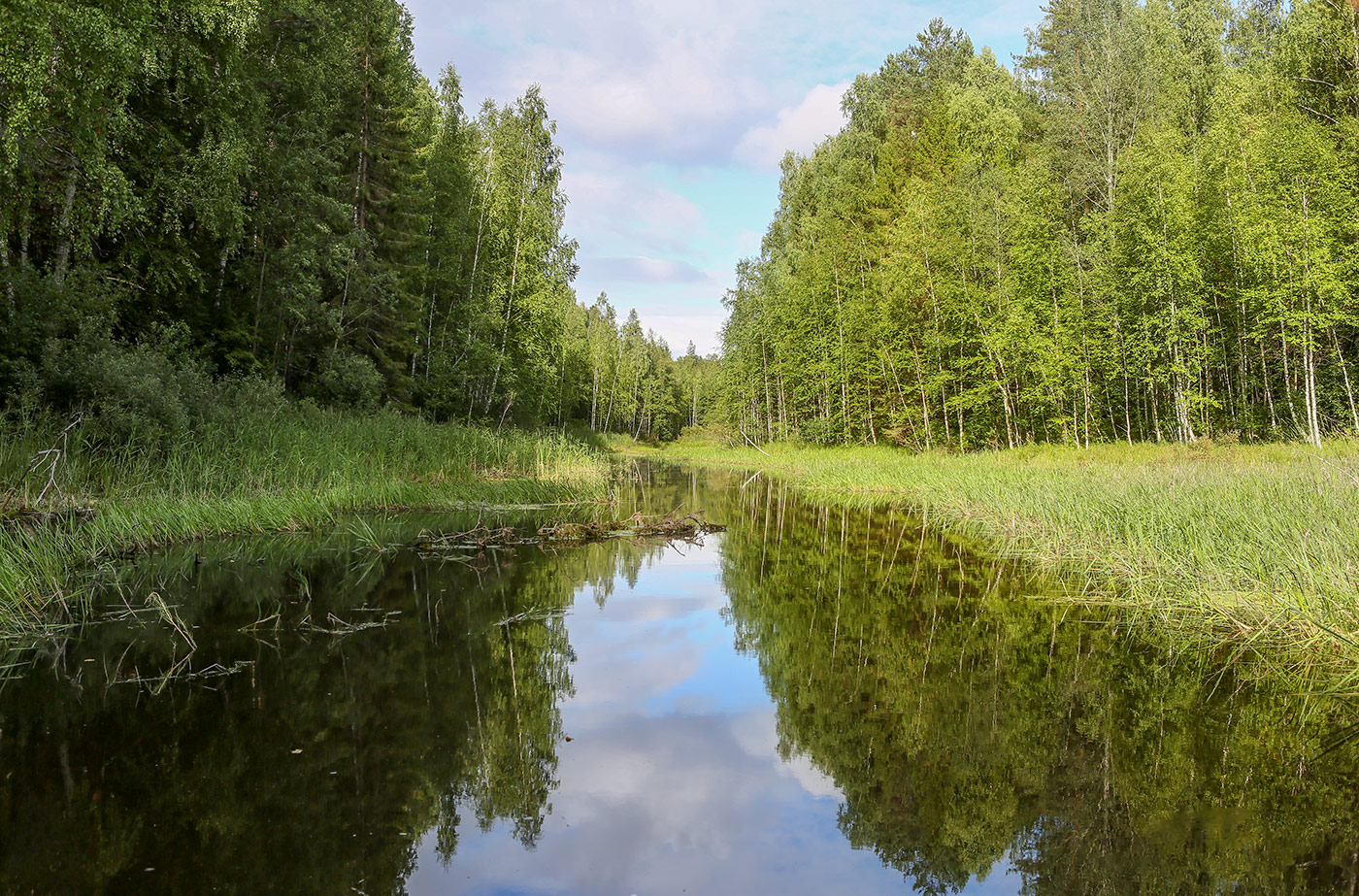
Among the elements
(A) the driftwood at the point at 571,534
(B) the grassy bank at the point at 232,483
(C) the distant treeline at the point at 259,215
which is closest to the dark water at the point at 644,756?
(B) the grassy bank at the point at 232,483

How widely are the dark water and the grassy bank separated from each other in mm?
909

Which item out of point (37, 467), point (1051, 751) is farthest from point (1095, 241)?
point (37, 467)

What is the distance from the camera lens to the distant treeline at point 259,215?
977 cm

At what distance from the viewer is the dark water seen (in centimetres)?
274

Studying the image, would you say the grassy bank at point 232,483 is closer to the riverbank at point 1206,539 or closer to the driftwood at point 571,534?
the driftwood at point 571,534

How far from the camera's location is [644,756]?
154 inches

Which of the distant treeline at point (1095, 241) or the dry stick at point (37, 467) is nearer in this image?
the dry stick at point (37, 467)

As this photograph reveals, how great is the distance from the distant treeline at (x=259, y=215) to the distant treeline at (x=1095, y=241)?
15226 mm

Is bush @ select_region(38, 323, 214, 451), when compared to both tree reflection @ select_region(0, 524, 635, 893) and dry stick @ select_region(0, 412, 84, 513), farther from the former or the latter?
tree reflection @ select_region(0, 524, 635, 893)

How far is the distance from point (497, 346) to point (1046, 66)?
111 ft

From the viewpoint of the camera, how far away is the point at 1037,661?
519cm

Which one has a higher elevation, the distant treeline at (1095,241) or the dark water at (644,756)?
the distant treeline at (1095,241)

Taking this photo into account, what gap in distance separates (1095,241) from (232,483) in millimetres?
26134

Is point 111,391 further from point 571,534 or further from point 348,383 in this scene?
point 348,383
